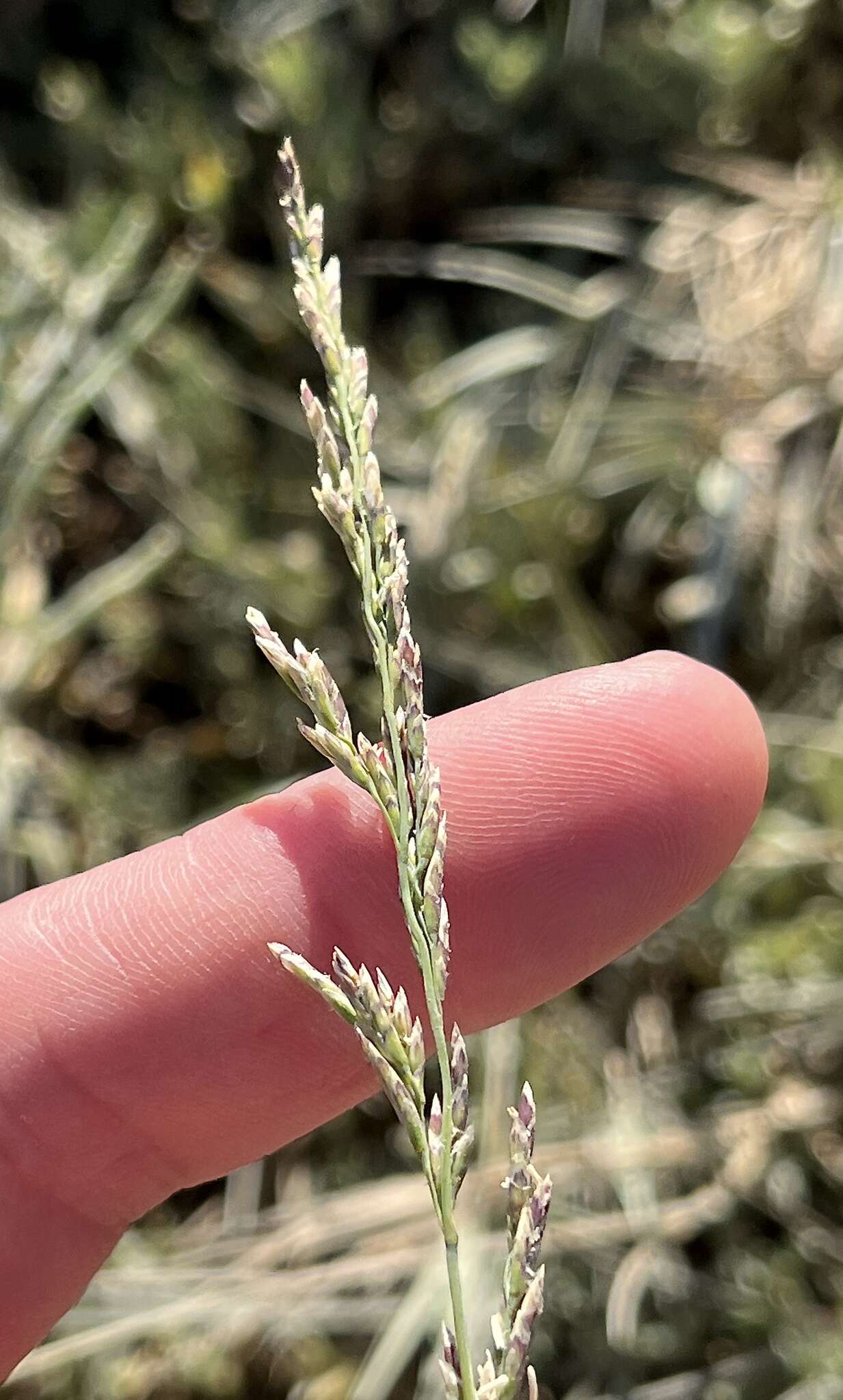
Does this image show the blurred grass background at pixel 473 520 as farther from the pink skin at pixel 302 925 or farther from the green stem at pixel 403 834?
the green stem at pixel 403 834

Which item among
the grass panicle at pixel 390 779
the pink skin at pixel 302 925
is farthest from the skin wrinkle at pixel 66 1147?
the grass panicle at pixel 390 779

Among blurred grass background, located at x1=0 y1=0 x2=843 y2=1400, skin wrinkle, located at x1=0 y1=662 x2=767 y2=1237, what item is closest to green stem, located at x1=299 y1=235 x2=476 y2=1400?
skin wrinkle, located at x1=0 y1=662 x2=767 y2=1237

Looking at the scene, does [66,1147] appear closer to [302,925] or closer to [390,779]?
[302,925]

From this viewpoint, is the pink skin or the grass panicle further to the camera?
the pink skin

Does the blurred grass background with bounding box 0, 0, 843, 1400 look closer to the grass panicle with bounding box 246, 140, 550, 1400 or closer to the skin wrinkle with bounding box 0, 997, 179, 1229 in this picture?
the skin wrinkle with bounding box 0, 997, 179, 1229

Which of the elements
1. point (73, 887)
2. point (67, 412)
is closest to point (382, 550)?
point (73, 887)

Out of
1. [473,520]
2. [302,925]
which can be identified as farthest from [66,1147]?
[473,520]
